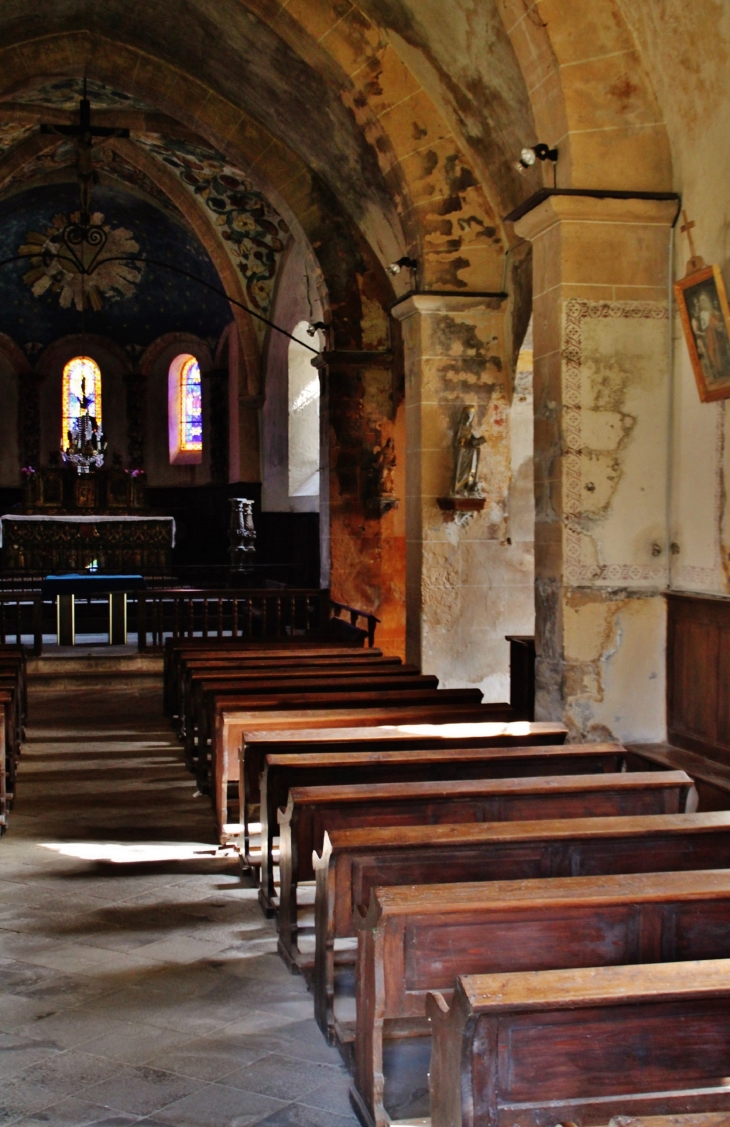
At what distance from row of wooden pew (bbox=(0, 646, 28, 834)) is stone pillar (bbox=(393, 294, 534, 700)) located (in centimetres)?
340

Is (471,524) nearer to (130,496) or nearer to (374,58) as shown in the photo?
(374,58)

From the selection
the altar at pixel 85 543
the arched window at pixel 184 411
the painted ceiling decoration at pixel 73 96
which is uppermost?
the painted ceiling decoration at pixel 73 96

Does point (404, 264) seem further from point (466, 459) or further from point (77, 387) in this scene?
point (77, 387)

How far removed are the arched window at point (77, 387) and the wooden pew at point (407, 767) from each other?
18.9m

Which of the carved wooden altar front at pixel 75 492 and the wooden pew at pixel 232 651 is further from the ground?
the carved wooden altar front at pixel 75 492

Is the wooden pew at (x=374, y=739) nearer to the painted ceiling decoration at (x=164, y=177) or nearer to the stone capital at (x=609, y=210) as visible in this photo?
the stone capital at (x=609, y=210)

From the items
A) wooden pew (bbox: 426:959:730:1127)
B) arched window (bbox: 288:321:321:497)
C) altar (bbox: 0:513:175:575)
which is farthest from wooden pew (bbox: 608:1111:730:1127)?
altar (bbox: 0:513:175:575)

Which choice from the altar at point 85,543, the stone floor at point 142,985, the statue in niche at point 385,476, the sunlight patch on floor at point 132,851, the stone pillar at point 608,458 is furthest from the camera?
the altar at point 85,543

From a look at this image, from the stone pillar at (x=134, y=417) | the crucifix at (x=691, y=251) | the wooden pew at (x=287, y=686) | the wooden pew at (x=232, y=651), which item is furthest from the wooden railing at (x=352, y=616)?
the stone pillar at (x=134, y=417)

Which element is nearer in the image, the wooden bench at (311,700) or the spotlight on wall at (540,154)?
the wooden bench at (311,700)

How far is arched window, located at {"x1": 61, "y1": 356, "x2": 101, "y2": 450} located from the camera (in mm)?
22953

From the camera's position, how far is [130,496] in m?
21.9

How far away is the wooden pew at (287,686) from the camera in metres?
7.26

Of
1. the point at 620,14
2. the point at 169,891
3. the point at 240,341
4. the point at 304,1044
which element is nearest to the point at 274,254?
the point at 240,341
